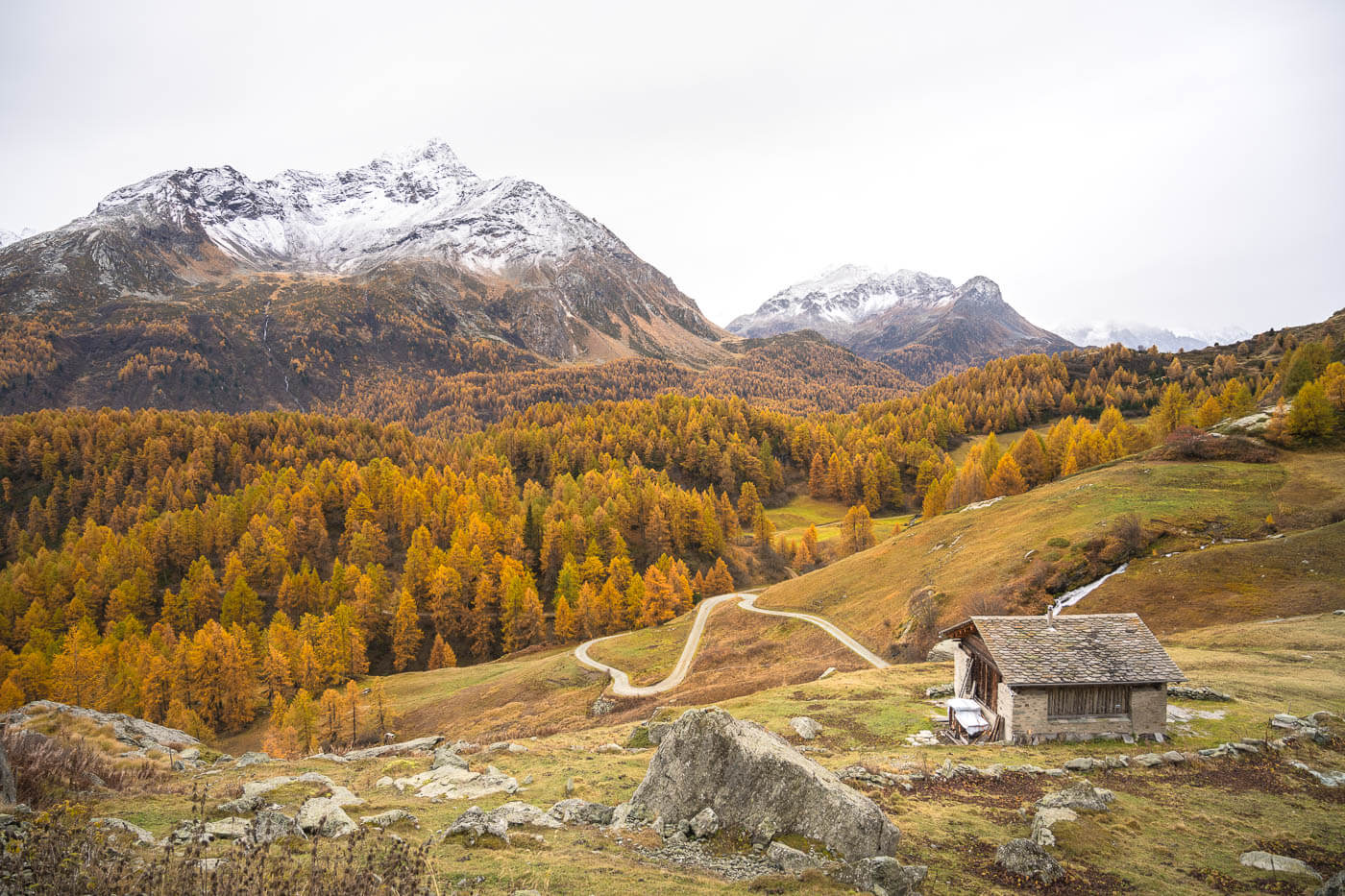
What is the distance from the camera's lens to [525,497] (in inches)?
4968

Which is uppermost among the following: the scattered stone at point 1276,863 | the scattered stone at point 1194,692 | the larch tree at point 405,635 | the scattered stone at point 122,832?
the scattered stone at point 122,832

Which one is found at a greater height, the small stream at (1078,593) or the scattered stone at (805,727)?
the small stream at (1078,593)

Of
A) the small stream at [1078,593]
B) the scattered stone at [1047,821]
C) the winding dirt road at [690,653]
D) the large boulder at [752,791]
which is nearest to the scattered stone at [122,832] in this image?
the large boulder at [752,791]

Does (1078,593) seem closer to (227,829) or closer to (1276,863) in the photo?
(1276,863)

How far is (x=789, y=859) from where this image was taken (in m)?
14.3

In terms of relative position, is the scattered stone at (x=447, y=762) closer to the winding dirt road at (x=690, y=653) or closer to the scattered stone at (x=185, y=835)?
the scattered stone at (x=185, y=835)

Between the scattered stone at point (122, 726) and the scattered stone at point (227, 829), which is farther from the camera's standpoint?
the scattered stone at point (122, 726)

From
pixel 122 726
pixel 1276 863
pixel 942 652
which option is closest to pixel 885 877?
pixel 1276 863

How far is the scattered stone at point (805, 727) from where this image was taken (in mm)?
29906

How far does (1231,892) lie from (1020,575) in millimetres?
41673

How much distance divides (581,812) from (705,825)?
448cm

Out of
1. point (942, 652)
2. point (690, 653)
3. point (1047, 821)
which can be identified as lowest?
point (690, 653)

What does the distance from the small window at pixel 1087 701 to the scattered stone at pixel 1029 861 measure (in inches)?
608

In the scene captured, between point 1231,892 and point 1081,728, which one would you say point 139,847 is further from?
point 1081,728
